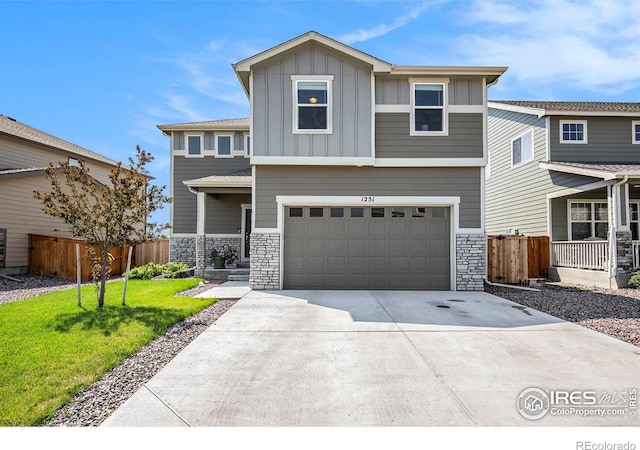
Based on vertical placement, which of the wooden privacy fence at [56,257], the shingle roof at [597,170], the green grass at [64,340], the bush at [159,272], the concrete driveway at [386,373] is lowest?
the concrete driveway at [386,373]

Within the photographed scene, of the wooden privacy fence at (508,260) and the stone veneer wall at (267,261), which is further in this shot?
the wooden privacy fence at (508,260)

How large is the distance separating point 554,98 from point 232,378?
20.4 meters

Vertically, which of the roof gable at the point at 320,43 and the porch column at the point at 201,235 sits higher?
the roof gable at the point at 320,43

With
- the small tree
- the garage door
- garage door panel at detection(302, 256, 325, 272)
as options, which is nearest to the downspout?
the garage door

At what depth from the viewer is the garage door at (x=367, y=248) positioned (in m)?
10.8

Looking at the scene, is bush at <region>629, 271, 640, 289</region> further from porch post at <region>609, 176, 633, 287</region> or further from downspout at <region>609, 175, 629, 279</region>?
downspout at <region>609, 175, 629, 279</region>

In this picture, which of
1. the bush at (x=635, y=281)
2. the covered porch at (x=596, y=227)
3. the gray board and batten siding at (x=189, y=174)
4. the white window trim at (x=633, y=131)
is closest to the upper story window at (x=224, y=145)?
the gray board and batten siding at (x=189, y=174)

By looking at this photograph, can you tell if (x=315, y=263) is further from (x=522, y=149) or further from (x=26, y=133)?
(x=26, y=133)

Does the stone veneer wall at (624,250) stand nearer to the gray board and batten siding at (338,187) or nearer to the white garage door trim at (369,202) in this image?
the gray board and batten siding at (338,187)

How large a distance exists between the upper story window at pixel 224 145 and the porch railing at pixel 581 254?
13200 millimetres

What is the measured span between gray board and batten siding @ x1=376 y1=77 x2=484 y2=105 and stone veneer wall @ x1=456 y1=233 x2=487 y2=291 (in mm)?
3751

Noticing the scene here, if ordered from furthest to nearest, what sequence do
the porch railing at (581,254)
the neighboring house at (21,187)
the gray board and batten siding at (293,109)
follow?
the neighboring house at (21,187) < the porch railing at (581,254) < the gray board and batten siding at (293,109)

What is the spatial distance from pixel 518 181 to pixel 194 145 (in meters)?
13.9

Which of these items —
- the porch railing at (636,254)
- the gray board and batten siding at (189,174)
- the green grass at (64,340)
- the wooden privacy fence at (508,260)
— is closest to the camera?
the green grass at (64,340)
